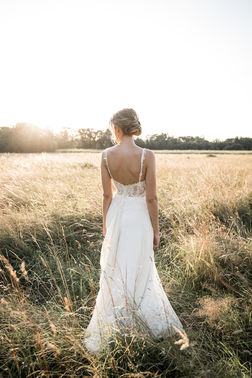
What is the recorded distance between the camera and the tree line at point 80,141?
126ft

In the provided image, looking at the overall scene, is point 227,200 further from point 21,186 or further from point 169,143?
point 169,143

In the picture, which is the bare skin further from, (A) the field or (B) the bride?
(A) the field

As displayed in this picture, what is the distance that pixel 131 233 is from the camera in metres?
2.69

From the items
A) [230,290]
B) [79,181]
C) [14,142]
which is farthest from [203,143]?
[230,290]

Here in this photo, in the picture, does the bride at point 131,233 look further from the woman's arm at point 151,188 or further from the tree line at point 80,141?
the tree line at point 80,141

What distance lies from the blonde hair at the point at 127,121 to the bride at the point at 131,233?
1 cm

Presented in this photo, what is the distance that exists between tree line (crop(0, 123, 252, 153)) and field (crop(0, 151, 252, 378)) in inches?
1342

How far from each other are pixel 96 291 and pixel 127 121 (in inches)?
89.9

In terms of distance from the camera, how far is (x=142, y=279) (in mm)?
2721

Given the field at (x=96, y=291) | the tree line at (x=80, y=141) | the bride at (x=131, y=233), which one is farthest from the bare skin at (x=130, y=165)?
the tree line at (x=80, y=141)

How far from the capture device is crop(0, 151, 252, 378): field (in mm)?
1977

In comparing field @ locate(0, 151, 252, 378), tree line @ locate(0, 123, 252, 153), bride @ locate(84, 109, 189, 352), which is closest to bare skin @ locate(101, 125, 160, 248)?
bride @ locate(84, 109, 189, 352)

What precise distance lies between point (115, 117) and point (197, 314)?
239cm

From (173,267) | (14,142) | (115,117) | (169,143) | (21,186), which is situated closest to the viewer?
(115,117)
